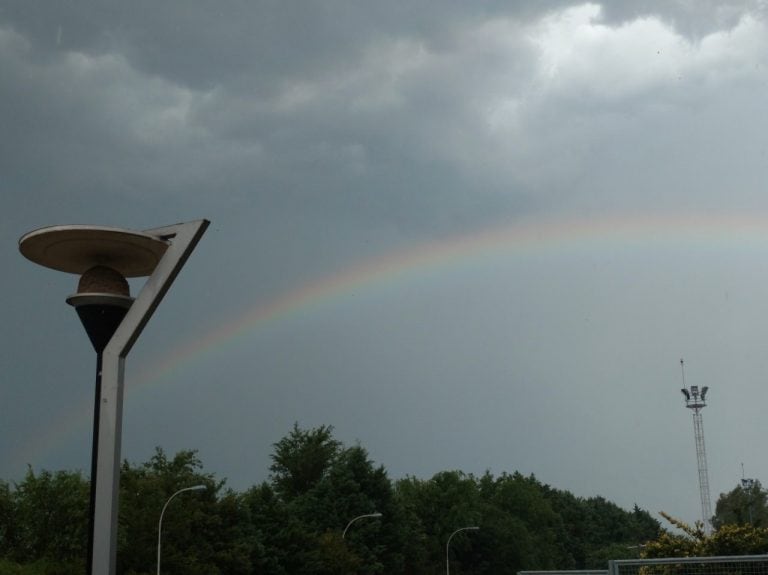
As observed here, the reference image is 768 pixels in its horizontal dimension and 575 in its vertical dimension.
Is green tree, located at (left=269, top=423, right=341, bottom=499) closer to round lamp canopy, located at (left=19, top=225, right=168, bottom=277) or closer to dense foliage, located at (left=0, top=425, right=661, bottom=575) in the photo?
dense foliage, located at (left=0, top=425, right=661, bottom=575)

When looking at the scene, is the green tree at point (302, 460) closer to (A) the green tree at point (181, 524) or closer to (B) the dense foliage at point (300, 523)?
(B) the dense foliage at point (300, 523)

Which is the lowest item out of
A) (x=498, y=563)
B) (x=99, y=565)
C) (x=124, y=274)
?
(x=498, y=563)

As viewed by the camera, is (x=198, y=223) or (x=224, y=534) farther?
(x=224, y=534)

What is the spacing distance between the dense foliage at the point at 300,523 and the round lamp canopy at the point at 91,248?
108 ft

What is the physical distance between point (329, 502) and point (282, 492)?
14482mm

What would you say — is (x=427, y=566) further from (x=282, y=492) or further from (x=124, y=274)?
(x=124, y=274)

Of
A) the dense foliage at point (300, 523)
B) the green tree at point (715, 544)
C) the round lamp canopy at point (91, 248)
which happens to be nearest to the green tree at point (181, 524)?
the dense foliage at point (300, 523)

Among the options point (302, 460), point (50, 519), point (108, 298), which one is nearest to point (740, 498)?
point (302, 460)

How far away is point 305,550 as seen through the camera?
61.0 m

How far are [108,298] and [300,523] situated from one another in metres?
53.8

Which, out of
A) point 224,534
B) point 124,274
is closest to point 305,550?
point 224,534

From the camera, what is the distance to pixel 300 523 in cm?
6197

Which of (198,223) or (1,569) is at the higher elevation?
(198,223)

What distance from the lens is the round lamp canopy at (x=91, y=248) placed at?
10.3 meters
